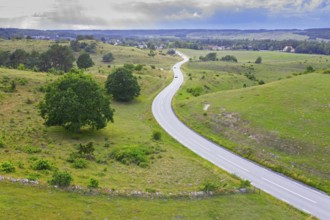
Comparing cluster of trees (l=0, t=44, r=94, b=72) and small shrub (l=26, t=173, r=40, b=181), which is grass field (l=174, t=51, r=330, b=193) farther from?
cluster of trees (l=0, t=44, r=94, b=72)

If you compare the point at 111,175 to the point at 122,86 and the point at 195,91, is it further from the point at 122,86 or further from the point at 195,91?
the point at 195,91

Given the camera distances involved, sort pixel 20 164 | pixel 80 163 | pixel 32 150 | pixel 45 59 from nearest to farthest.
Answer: pixel 20 164 → pixel 80 163 → pixel 32 150 → pixel 45 59

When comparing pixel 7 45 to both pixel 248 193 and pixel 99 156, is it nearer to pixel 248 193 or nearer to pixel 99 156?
pixel 99 156

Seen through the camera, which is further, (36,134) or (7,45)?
(7,45)

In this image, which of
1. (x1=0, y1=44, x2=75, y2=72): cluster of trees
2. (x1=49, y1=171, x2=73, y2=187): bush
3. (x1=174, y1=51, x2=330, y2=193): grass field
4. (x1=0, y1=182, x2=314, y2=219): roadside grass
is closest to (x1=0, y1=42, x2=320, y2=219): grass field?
(x1=0, y1=182, x2=314, y2=219): roadside grass

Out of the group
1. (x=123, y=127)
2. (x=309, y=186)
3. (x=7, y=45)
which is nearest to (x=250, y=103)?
(x=123, y=127)

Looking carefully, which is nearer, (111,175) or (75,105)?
(111,175)

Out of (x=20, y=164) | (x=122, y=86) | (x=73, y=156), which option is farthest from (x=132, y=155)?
(x=122, y=86)

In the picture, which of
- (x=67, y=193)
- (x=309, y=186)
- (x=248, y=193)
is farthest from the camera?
(x=309, y=186)
